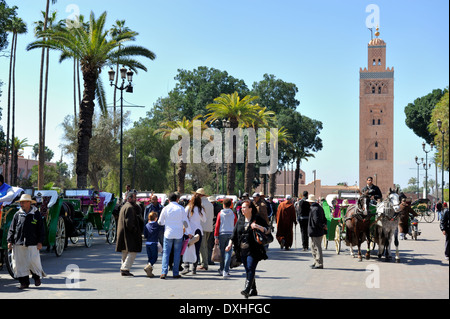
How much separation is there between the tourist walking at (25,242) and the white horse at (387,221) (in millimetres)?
8504

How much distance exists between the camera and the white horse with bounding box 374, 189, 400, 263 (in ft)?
48.6

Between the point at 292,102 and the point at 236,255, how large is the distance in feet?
248

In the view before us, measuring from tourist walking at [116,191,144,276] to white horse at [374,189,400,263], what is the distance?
6416 millimetres

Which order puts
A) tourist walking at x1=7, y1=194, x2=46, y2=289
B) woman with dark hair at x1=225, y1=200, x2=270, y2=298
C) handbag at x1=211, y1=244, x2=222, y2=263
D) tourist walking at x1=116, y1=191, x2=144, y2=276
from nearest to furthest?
woman with dark hair at x1=225, y1=200, x2=270, y2=298 → tourist walking at x1=7, y1=194, x2=46, y2=289 → handbag at x1=211, y1=244, x2=222, y2=263 → tourist walking at x1=116, y1=191, x2=144, y2=276

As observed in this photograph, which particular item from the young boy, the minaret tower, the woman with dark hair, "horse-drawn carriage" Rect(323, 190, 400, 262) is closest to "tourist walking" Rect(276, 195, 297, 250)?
"horse-drawn carriage" Rect(323, 190, 400, 262)

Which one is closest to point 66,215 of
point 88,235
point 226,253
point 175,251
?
point 88,235

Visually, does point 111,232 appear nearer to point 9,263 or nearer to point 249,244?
point 9,263

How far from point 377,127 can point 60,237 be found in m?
105

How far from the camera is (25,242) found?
10258 millimetres

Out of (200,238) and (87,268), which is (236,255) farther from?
(87,268)

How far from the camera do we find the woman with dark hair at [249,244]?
9242mm

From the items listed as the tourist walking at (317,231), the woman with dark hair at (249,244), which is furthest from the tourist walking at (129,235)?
the tourist walking at (317,231)

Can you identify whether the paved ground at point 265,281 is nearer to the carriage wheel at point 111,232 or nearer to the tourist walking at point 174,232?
the tourist walking at point 174,232

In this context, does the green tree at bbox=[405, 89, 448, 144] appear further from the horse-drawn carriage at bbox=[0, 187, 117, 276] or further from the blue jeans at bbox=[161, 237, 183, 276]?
the blue jeans at bbox=[161, 237, 183, 276]
